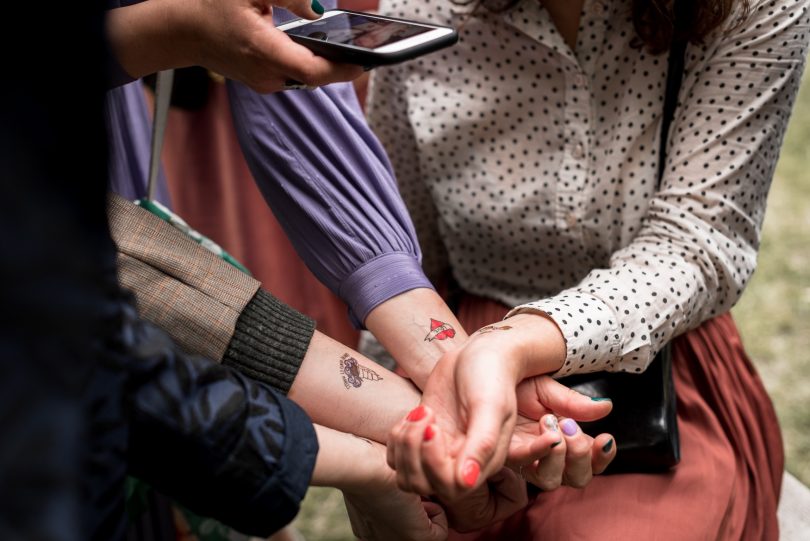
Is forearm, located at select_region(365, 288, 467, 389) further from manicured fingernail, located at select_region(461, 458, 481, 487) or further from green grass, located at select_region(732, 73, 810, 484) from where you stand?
green grass, located at select_region(732, 73, 810, 484)

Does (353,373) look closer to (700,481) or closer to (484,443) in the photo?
(484,443)

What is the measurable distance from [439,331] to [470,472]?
0.27 meters

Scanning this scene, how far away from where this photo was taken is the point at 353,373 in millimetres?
831

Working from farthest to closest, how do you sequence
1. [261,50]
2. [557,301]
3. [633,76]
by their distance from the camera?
1. [633,76]
2. [557,301]
3. [261,50]

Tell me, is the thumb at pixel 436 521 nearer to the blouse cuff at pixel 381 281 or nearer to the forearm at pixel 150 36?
the blouse cuff at pixel 381 281

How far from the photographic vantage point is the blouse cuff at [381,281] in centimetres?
89

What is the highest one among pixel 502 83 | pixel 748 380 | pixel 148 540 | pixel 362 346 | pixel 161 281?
pixel 502 83

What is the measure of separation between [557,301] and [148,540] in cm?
57

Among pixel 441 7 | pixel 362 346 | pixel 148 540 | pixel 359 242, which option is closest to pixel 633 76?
pixel 441 7

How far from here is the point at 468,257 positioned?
3.72ft

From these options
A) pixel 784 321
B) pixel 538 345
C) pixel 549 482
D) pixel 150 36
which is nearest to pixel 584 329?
pixel 538 345

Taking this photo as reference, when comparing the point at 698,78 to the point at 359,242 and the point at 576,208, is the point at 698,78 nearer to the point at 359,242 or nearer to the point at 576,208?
the point at 576,208

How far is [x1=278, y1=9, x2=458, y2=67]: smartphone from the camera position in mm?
702

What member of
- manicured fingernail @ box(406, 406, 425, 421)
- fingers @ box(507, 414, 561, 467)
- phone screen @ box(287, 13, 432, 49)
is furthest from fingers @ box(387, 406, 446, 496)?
phone screen @ box(287, 13, 432, 49)
